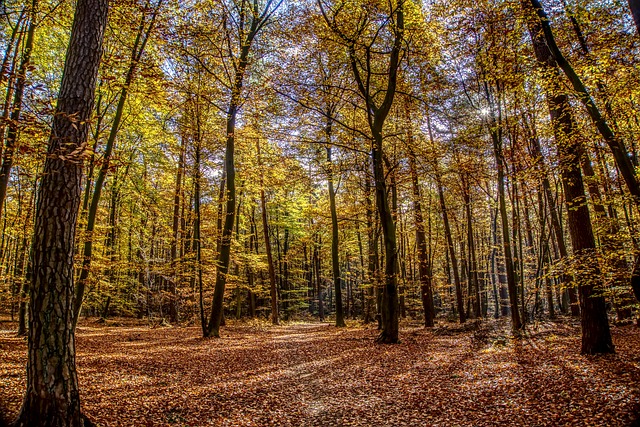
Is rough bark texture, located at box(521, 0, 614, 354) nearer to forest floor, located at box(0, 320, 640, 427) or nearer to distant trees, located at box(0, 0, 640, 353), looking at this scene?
distant trees, located at box(0, 0, 640, 353)

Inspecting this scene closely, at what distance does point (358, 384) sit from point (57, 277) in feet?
18.7

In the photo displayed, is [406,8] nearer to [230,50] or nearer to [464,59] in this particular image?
[464,59]

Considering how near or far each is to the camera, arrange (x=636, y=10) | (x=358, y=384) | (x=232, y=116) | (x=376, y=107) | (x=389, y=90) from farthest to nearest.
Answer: (x=232, y=116)
(x=376, y=107)
(x=389, y=90)
(x=358, y=384)
(x=636, y=10)

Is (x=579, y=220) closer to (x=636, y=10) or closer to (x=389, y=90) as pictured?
(x=636, y=10)

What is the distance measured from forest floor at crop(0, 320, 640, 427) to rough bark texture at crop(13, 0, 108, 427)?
1.06 meters

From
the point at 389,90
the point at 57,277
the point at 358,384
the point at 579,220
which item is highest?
the point at 389,90

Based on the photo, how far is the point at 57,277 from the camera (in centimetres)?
413

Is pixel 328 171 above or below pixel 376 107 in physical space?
below

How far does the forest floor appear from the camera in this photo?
5238 mm

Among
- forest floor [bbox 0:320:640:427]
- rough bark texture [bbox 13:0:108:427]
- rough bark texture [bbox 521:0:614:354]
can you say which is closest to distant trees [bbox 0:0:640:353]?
rough bark texture [bbox 521:0:614:354]

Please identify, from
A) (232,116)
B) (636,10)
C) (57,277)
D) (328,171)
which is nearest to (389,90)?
(328,171)

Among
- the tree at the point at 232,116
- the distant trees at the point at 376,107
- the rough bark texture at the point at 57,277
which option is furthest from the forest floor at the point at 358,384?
the tree at the point at 232,116

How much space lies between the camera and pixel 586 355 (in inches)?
307

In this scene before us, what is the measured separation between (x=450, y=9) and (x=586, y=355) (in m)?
9.39
